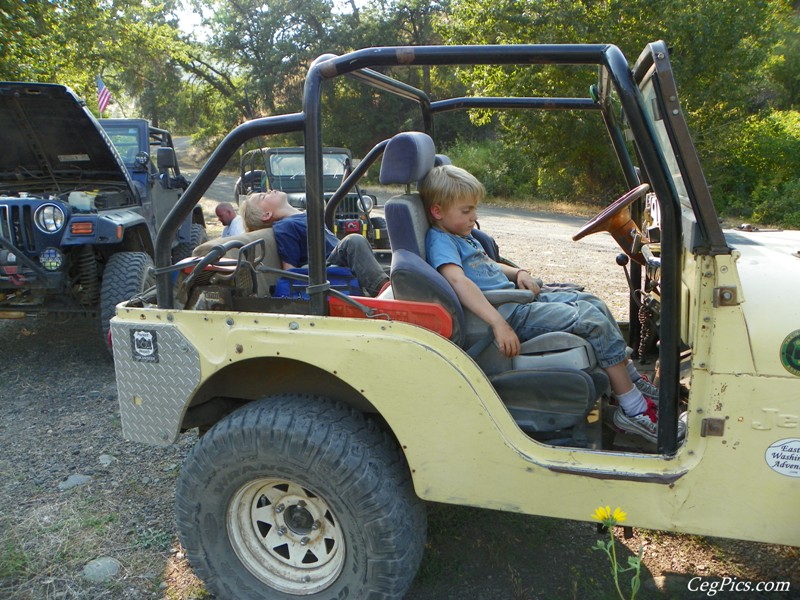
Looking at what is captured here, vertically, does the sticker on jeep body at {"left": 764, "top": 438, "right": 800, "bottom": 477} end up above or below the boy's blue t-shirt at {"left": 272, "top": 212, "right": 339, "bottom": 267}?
below

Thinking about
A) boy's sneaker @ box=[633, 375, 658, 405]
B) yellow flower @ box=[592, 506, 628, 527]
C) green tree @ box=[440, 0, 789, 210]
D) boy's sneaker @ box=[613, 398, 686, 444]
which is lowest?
yellow flower @ box=[592, 506, 628, 527]

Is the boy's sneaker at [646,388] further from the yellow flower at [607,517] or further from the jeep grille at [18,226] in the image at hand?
the jeep grille at [18,226]

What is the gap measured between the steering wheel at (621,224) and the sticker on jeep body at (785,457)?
96 cm

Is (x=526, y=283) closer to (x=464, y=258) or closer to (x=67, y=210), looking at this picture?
(x=464, y=258)

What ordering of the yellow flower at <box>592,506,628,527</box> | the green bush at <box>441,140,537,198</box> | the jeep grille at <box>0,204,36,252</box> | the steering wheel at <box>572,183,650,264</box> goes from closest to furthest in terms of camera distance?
the yellow flower at <box>592,506,628,527</box>, the steering wheel at <box>572,183,650,264</box>, the jeep grille at <box>0,204,36,252</box>, the green bush at <box>441,140,537,198</box>

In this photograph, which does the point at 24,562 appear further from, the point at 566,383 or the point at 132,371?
the point at 566,383

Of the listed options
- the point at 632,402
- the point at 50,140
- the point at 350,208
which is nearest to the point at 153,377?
the point at 632,402

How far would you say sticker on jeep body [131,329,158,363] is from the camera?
95.0 inches

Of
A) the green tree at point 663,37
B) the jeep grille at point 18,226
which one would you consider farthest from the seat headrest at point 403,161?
the green tree at point 663,37

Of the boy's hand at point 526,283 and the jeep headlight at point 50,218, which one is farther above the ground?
the jeep headlight at point 50,218

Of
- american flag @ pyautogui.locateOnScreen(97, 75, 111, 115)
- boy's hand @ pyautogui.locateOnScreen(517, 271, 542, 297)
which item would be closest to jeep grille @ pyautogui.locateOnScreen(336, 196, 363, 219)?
american flag @ pyautogui.locateOnScreen(97, 75, 111, 115)

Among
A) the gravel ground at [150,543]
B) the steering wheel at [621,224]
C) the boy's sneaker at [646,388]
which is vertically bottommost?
the gravel ground at [150,543]

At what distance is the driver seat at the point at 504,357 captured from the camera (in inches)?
91.3

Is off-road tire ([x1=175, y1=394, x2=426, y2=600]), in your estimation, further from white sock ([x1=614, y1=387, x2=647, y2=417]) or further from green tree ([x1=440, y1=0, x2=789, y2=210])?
green tree ([x1=440, y1=0, x2=789, y2=210])
